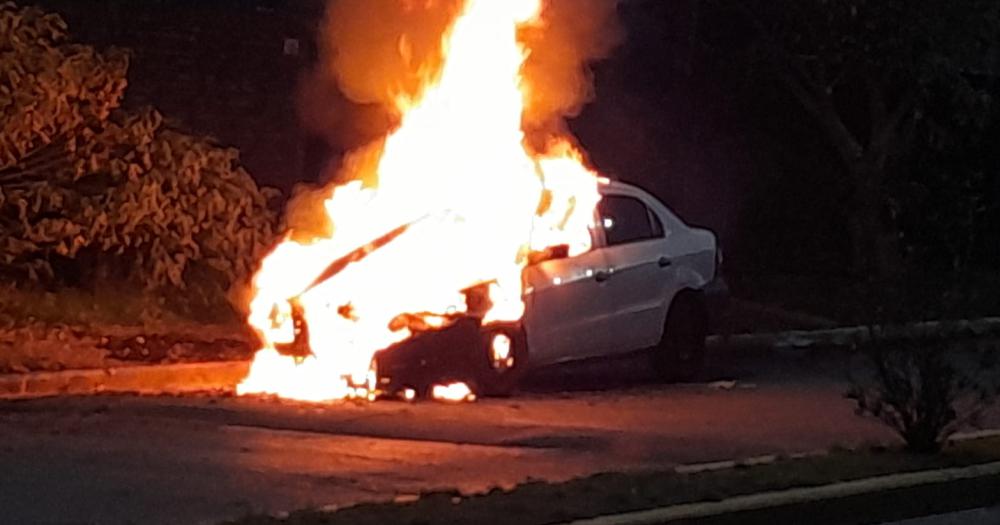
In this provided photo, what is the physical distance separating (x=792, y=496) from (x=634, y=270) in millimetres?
6293

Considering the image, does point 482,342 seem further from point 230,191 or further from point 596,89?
point 596,89

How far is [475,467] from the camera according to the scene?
11742 millimetres

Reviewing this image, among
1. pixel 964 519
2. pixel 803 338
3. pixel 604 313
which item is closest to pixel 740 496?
pixel 964 519

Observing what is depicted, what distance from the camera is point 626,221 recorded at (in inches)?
666

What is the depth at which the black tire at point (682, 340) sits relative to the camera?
17266 mm

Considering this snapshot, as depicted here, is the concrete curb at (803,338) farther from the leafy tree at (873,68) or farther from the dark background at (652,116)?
the dark background at (652,116)

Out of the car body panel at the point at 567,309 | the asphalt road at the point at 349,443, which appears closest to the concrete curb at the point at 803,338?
the asphalt road at the point at 349,443

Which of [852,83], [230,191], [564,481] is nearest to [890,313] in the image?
[564,481]

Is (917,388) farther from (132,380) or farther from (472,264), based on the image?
(132,380)

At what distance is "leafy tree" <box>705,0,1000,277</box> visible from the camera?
2291 cm

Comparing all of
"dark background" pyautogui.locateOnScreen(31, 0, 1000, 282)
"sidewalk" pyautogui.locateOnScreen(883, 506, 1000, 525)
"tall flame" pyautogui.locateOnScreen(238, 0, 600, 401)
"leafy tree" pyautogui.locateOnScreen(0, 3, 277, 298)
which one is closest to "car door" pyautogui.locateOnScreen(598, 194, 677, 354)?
"tall flame" pyautogui.locateOnScreen(238, 0, 600, 401)

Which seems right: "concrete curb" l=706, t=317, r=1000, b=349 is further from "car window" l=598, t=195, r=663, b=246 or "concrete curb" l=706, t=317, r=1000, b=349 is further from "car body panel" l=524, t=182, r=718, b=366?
"car window" l=598, t=195, r=663, b=246

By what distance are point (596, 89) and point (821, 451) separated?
12.8 metres

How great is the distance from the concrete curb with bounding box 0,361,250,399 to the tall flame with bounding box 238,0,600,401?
1.27 ft
